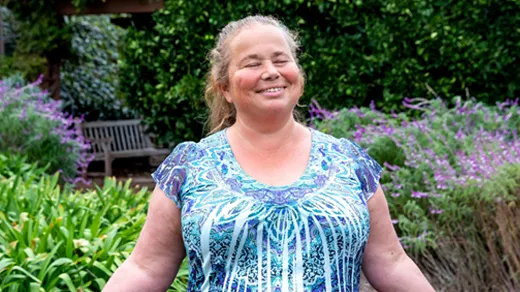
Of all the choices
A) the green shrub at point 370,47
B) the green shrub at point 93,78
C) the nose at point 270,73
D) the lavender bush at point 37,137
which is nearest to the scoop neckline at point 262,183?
the nose at point 270,73

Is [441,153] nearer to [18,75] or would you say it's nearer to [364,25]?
[364,25]

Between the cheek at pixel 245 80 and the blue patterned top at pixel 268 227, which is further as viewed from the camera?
the cheek at pixel 245 80

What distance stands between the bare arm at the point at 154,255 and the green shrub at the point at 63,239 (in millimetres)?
1503

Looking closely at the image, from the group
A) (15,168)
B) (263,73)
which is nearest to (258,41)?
(263,73)

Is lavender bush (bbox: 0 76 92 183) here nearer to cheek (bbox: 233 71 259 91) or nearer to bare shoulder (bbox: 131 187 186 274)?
bare shoulder (bbox: 131 187 186 274)

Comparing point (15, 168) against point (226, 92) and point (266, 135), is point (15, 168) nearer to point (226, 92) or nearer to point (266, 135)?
point (226, 92)

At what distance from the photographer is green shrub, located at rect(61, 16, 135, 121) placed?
1438 cm

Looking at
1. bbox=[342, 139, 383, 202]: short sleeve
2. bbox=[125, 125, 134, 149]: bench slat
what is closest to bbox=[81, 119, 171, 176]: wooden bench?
bbox=[125, 125, 134, 149]: bench slat

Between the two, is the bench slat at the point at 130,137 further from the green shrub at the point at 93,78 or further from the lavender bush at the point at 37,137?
the lavender bush at the point at 37,137

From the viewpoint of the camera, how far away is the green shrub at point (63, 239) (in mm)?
3760

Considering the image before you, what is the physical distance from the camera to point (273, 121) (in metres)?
2.25

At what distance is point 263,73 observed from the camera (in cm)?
220

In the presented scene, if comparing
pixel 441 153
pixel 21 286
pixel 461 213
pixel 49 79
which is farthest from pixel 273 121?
pixel 49 79

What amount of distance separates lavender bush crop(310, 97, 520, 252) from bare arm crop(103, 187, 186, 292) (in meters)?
2.54
